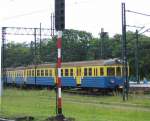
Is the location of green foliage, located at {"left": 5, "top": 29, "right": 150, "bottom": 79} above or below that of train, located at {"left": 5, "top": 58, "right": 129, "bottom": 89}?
above

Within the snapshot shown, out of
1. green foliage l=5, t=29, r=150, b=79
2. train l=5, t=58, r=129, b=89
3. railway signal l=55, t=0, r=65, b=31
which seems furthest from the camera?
green foliage l=5, t=29, r=150, b=79

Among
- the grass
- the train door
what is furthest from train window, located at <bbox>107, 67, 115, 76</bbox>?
the grass

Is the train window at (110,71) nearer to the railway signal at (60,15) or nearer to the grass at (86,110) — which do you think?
the grass at (86,110)

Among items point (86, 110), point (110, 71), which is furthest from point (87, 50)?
point (86, 110)

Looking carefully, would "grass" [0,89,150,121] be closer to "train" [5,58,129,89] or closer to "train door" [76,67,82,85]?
"train door" [76,67,82,85]

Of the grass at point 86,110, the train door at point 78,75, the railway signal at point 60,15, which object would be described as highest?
the railway signal at point 60,15

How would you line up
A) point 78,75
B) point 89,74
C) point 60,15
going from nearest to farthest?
point 60,15
point 89,74
point 78,75

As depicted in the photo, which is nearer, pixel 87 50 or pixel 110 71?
pixel 110 71

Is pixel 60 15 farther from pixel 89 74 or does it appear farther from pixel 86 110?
pixel 89 74

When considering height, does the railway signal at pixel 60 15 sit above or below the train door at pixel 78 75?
above

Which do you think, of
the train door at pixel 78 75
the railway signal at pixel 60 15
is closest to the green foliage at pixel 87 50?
the train door at pixel 78 75

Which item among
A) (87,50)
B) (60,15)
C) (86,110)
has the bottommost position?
(86,110)

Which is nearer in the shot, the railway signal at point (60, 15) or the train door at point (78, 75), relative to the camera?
the railway signal at point (60, 15)

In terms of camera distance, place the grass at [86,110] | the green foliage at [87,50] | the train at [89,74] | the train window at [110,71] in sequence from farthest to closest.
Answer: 1. the green foliage at [87,50]
2. the train window at [110,71]
3. the train at [89,74]
4. the grass at [86,110]
